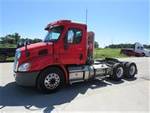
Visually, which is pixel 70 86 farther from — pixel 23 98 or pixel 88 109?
pixel 88 109

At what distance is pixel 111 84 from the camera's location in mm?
8930

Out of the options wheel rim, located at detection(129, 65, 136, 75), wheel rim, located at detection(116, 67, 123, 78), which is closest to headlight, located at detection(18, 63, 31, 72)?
wheel rim, located at detection(116, 67, 123, 78)

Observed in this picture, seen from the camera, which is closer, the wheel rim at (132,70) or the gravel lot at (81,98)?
the gravel lot at (81,98)

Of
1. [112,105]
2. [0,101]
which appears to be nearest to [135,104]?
[112,105]

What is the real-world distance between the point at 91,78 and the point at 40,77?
276cm

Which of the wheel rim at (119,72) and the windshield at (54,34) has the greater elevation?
the windshield at (54,34)

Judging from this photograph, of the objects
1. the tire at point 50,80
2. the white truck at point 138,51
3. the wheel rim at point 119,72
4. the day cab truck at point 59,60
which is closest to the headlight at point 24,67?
the day cab truck at point 59,60

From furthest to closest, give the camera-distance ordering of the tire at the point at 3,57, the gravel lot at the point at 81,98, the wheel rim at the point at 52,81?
the tire at the point at 3,57, the wheel rim at the point at 52,81, the gravel lot at the point at 81,98

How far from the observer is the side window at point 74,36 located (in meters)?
8.10

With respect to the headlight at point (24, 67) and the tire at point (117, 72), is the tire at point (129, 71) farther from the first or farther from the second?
the headlight at point (24, 67)

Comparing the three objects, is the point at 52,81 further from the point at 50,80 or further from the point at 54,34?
the point at 54,34

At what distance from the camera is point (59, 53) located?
783cm

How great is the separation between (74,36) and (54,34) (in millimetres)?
816

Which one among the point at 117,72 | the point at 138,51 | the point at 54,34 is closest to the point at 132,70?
the point at 117,72
